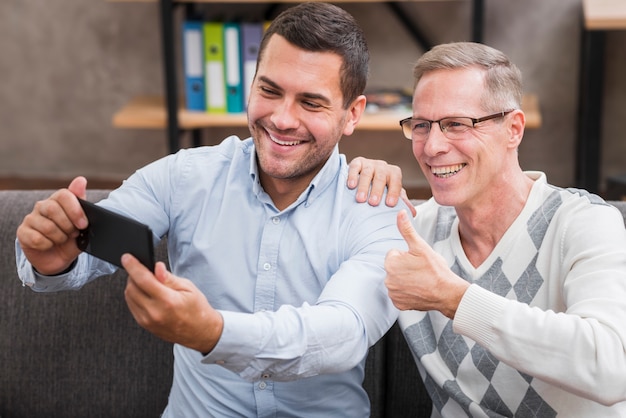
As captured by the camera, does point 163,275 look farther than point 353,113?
No

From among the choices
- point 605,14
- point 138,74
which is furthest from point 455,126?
point 138,74

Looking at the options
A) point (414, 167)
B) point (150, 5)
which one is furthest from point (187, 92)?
point (414, 167)

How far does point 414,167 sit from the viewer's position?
4.08 meters

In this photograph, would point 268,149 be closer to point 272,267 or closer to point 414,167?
point 272,267

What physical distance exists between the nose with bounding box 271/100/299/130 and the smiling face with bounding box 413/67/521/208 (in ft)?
0.73

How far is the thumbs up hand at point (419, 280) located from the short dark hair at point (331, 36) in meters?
0.30

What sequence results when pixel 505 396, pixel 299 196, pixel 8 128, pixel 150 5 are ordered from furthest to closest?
1. pixel 8 128
2. pixel 150 5
3. pixel 299 196
4. pixel 505 396

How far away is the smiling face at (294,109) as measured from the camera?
58.8 inches

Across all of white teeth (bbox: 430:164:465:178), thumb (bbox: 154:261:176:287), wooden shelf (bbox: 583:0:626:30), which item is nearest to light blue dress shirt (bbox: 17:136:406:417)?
white teeth (bbox: 430:164:465:178)

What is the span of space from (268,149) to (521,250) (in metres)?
0.45

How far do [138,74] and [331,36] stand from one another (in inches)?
107

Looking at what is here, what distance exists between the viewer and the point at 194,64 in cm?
347

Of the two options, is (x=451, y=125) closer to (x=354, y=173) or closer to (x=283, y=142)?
(x=354, y=173)

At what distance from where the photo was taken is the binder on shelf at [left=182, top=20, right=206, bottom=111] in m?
3.43
